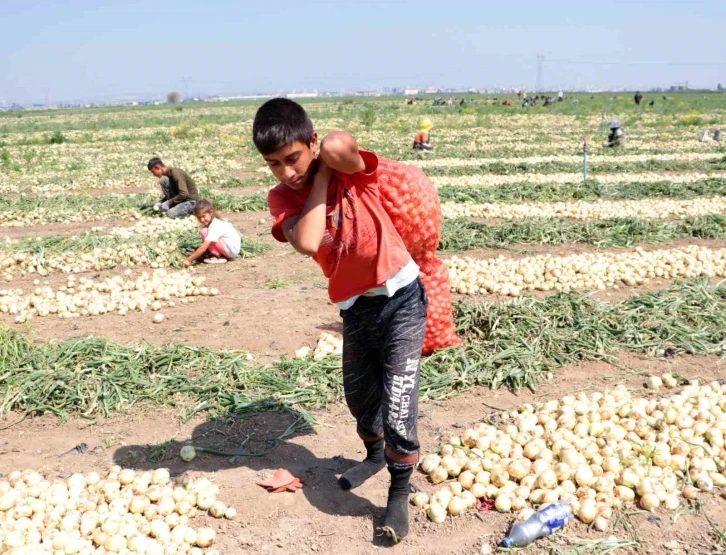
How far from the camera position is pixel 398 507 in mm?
2914

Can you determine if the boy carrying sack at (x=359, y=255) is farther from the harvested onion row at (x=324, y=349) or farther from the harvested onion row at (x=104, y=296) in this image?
the harvested onion row at (x=104, y=296)

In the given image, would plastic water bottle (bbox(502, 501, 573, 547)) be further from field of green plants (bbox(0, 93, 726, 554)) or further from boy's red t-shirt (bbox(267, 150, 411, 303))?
boy's red t-shirt (bbox(267, 150, 411, 303))

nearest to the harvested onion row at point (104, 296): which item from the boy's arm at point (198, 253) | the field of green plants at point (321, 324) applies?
the field of green plants at point (321, 324)

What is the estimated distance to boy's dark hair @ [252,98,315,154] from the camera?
7.71ft

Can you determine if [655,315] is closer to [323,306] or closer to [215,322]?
[323,306]

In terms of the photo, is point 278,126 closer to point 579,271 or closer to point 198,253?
point 579,271

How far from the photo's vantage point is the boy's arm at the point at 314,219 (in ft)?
8.14

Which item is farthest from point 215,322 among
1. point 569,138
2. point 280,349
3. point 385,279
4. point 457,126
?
point 457,126

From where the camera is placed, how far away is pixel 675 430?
3572 millimetres

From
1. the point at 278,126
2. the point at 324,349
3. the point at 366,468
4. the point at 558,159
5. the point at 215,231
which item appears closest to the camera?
the point at 278,126

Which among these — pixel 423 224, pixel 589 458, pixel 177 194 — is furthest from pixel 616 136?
pixel 589 458

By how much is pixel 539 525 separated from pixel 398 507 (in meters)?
0.66

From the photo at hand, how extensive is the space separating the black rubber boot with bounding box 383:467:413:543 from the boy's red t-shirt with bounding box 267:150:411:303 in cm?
89

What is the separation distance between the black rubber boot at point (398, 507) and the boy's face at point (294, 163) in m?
1.41
